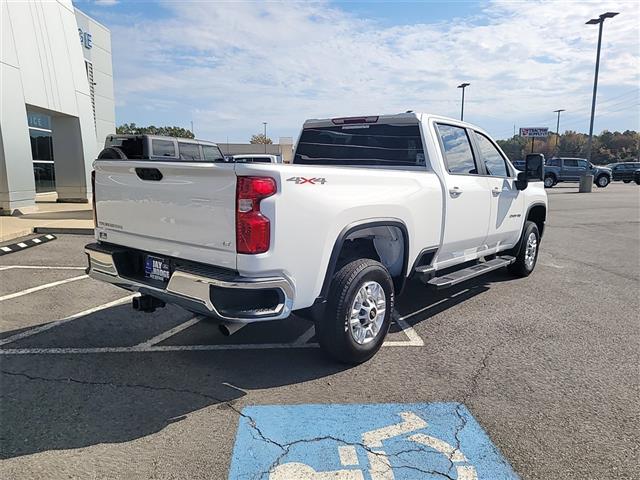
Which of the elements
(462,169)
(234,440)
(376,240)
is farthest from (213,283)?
(462,169)

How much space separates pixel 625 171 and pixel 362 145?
43.5m

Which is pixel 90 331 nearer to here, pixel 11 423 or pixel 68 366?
pixel 68 366

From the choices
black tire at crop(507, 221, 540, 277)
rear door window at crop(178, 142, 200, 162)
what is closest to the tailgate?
black tire at crop(507, 221, 540, 277)

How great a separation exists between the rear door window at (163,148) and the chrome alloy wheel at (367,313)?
879cm

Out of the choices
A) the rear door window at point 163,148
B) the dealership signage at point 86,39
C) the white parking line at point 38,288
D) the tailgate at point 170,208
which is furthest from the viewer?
the dealership signage at point 86,39

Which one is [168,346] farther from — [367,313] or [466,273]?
[466,273]

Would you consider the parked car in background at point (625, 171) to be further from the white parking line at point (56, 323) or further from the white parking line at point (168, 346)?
the white parking line at point (56, 323)

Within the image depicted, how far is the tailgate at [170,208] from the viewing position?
3184 millimetres

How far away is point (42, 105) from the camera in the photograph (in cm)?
1359

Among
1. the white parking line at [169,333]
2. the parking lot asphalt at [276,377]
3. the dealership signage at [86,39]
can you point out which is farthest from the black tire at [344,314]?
the dealership signage at [86,39]

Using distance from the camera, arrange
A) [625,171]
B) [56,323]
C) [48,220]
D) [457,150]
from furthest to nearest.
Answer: [625,171], [48,220], [457,150], [56,323]

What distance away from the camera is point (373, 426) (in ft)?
10.2

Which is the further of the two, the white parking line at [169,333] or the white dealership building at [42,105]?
the white dealership building at [42,105]

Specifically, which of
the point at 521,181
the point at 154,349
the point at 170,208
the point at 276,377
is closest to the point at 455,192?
the point at 521,181
